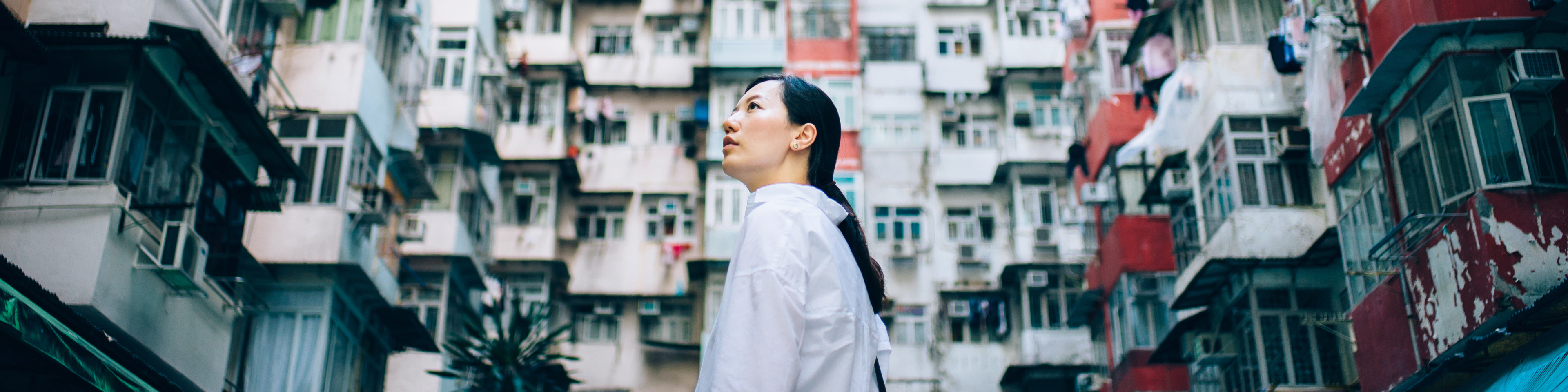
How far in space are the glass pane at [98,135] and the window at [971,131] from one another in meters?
20.8

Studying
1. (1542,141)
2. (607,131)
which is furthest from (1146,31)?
(607,131)

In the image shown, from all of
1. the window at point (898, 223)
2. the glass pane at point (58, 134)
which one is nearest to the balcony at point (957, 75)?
the window at point (898, 223)

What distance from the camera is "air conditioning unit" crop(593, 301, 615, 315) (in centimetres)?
2873

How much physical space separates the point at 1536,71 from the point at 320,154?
46.8 ft

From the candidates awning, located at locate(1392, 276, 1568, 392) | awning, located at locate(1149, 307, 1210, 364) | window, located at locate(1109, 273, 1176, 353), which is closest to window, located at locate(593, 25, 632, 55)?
window, located at locate(1109, 273, 1176, 353)

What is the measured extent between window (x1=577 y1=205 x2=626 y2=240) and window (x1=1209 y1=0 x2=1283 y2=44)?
49.2 ft

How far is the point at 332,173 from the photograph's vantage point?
18.1 m

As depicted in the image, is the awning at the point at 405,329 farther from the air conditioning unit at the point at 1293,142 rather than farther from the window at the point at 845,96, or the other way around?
the air conditioning unit at the point at 1293,142

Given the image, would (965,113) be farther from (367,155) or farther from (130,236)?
(130,236)

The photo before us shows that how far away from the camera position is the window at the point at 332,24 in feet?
61.1

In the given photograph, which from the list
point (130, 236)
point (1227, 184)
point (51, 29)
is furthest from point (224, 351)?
point (1227, 184)

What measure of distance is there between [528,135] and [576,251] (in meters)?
2.80

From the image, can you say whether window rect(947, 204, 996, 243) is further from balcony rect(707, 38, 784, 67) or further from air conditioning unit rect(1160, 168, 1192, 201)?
air conditioning unit rect(1160, 168, 1192, 201)

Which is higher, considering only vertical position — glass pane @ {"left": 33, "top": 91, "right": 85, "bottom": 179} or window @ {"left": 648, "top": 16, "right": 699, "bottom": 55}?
window @ {"left": 648, "top": 16, "right": 699, "bottom": 55}
